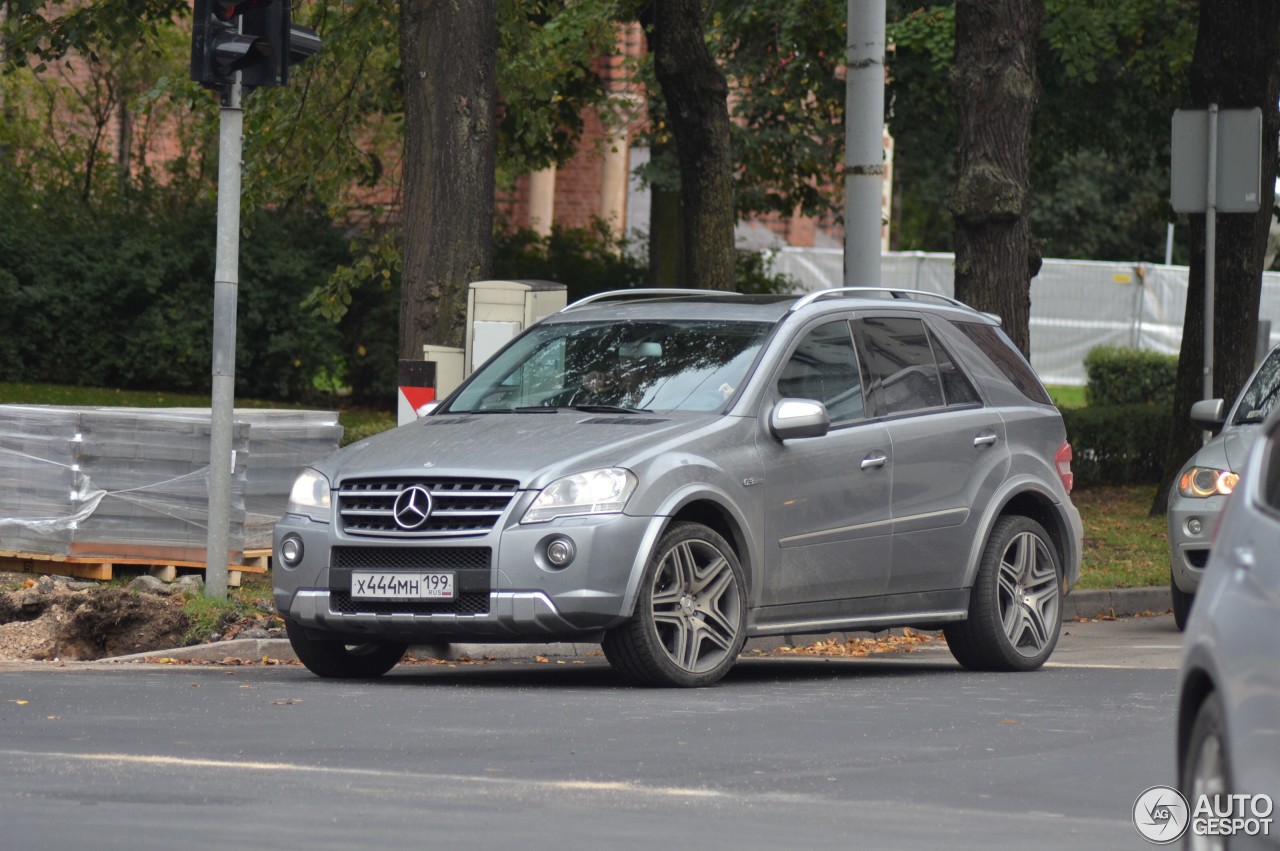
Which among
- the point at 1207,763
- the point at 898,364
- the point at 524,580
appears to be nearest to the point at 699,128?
the point at 898,364

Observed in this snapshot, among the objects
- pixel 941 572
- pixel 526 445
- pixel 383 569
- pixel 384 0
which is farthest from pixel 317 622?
pixel 384 0

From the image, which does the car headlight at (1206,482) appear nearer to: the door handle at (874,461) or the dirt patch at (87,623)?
the door handle at (874,461)

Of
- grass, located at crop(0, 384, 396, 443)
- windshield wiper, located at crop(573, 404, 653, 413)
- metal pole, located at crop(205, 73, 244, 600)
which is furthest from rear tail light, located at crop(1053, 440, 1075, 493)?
grass, located at crop(0, 384, 396, 443)

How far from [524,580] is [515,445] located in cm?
62

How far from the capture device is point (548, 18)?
2589cm

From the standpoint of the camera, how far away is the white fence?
159 ft

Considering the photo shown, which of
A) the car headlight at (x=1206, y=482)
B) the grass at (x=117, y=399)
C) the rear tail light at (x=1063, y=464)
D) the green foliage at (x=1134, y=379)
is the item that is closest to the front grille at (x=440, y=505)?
the rear tail light at (x=1063, y=464)

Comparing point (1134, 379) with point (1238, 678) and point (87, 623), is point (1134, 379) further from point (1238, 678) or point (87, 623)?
point (1238, 678)

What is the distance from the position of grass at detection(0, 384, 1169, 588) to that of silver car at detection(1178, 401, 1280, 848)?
7.40 m

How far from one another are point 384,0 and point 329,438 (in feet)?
21.6

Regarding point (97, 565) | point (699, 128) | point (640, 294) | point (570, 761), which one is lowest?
point (97, 565)

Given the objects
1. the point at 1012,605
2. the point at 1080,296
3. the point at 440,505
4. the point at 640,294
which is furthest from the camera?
the point at 1080,296

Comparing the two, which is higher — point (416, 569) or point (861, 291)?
point (861, 291)

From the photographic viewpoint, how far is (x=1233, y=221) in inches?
770
